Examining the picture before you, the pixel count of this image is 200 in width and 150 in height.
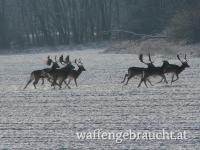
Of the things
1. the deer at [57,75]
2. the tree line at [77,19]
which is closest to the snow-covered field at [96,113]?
the deer at [57,75]

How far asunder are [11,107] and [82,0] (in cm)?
6035

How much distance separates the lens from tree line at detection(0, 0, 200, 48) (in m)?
64.0

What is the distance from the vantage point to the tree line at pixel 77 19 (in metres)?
64.0

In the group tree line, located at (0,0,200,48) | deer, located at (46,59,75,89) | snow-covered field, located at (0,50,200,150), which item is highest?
tree line, located at (0,0,200,48)

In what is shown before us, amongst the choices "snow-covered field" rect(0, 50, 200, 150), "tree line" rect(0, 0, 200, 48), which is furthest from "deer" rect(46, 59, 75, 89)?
"tree line" rect(0, 0, 200, 48)

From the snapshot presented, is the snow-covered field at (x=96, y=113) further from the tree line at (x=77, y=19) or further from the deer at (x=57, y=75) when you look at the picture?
the tree line at (x=77, y=19)

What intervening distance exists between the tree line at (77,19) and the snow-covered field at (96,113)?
3895 cm

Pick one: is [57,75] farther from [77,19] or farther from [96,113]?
[77,19]

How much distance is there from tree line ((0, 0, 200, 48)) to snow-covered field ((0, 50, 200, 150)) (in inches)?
1534

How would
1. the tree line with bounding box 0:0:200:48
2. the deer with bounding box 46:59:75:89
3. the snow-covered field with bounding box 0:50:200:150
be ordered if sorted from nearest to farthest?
the snow-covered field with bounding box 0:50:200:150, the deer with bounding box 46:59:75:89, the tree line with bounding box 0:0:200:48

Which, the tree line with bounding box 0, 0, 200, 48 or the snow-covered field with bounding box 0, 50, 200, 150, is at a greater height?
the tree line with bounding box 0, 0, 200, 48

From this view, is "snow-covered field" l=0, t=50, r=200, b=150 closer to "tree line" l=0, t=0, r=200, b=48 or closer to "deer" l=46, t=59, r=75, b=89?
"deer" l=46, t=59, r=75, b=89

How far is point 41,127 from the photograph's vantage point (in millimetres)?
13906

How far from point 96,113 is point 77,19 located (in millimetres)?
60076
